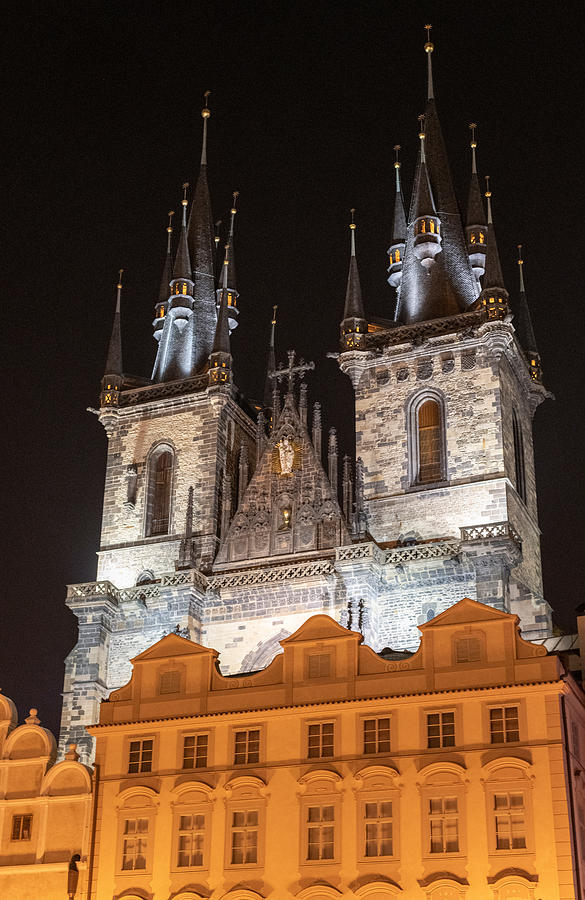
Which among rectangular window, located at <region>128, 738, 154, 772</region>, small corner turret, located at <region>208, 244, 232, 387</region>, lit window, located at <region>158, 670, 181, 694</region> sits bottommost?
rectangular window, located at <region>128, 738, 154, 772</region>

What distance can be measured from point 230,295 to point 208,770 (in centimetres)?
3696

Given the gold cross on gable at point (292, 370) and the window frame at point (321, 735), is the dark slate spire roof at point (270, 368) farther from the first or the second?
the window frame at point (321, 735)

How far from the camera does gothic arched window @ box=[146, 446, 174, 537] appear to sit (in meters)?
56.4

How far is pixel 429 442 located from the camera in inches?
2119

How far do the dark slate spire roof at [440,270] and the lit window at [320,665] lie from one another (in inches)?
1042

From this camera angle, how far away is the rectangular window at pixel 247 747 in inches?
1276

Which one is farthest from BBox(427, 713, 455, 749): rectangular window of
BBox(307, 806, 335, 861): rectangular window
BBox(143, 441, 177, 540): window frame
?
BBox(143, 441, 177, 540): window frame

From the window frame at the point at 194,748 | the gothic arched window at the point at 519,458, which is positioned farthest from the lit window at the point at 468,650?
the gothic arched window at the point at 519,458

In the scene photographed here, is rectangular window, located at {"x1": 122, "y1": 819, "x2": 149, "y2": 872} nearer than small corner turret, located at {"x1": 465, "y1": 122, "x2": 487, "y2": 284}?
Yes

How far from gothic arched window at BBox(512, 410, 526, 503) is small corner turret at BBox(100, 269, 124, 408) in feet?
56.6

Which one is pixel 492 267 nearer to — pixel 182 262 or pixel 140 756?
pixel 182 262

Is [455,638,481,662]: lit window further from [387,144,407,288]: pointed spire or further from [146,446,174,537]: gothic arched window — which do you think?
[387,144,407,288]: pointed spire

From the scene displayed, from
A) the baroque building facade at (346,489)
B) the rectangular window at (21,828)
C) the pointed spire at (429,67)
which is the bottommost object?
the rectangular window at (21,828)

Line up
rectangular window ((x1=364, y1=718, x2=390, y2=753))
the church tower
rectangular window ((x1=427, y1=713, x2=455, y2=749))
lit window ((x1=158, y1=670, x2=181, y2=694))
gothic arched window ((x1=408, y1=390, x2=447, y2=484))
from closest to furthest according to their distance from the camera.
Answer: rectangular window ((x1=427, y1=713, x2=455, y2=749)) → rectangular window ((x1=364, y1=718, x2=390, y2=753)) → lit window ((x1=158, y1=670, x2=181, y2=694)) → the church tower → gothic arched window ((x1=408, y1=390, x2=447, y2=484))
